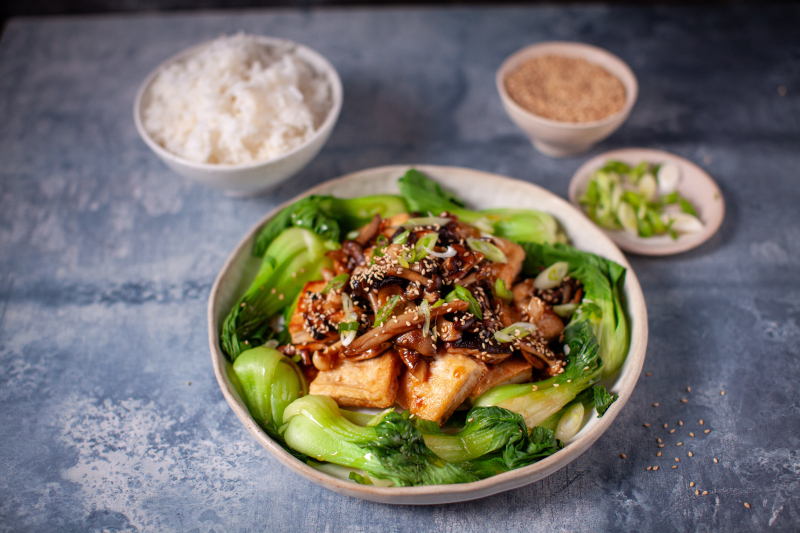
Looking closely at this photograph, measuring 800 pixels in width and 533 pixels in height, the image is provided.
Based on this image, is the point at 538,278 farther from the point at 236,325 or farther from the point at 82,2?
the point at 82,2

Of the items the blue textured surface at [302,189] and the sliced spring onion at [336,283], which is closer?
the blue textured surface at [302,189]

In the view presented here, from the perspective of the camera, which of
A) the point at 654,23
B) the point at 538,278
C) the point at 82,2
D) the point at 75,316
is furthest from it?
the point at 82,2

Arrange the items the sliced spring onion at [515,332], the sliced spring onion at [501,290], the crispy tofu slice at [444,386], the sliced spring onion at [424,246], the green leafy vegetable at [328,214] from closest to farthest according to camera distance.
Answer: the crispy tofu slice at [444,386] → the sliced spring onion at [515,332] → the sliced spring onion at [424,246] → the sliced spring onion at [501,290] → the green leafy vegetable at [328,214]

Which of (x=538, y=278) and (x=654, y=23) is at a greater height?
(x=654, y=23)

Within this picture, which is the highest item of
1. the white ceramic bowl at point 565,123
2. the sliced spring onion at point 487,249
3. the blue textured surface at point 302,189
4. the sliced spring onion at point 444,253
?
the white ceramic bowl at point 565,123

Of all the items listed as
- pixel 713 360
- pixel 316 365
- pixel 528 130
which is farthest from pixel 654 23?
pixel 316 365

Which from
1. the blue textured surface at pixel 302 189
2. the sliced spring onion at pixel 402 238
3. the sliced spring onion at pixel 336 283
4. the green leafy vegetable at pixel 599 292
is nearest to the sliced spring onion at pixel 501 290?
the green leafy vegetable at pixel 599 292

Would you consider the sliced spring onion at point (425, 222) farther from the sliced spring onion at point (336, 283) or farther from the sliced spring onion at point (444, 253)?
the sliced spring onion at point (336, 283)

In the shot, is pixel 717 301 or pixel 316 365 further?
pixel 717 301
